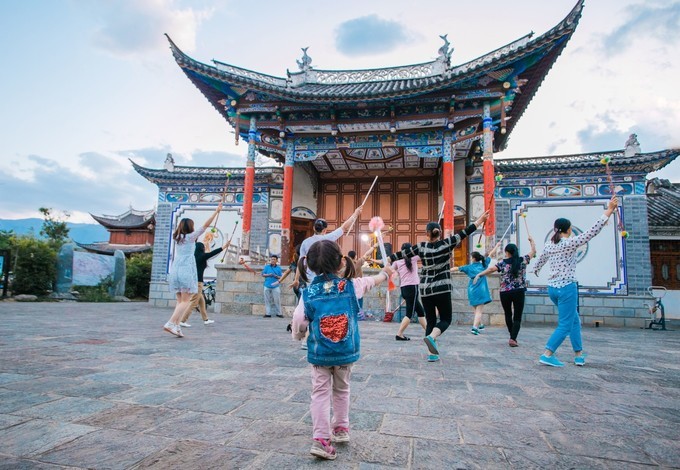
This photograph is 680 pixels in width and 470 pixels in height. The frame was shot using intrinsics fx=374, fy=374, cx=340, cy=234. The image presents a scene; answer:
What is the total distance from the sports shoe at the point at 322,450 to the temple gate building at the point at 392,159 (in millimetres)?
8075

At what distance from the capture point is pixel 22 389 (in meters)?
2.56

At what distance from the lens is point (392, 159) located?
44.2 ft

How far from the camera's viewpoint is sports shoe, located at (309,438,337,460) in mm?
1678

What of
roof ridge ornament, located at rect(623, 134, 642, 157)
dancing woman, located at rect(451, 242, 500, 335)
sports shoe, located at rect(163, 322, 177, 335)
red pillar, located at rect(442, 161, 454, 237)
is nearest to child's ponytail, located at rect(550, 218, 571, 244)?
dancing woman, located at rect(451, 242, 500, 335)

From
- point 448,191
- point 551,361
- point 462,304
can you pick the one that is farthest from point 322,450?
point 448,191

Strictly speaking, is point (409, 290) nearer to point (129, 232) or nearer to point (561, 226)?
point (561, 226)

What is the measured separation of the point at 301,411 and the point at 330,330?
2.37ft

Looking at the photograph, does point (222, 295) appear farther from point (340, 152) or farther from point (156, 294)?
point (340, 152)

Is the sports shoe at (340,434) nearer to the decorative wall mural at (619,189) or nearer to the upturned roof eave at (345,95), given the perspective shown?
the upturned roof eave at (345,95)

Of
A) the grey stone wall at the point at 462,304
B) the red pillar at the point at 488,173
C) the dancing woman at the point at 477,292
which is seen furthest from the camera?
the red pillar at the point at 488,173

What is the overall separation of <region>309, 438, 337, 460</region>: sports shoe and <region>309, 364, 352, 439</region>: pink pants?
0.05 meters

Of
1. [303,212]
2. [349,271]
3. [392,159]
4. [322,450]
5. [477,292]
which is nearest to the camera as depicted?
[322,450]

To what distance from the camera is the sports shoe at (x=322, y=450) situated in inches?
66.1

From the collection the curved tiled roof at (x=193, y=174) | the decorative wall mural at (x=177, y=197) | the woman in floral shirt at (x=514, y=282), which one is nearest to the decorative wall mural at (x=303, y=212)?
the curved tiled roof at (x=193, y=174)
